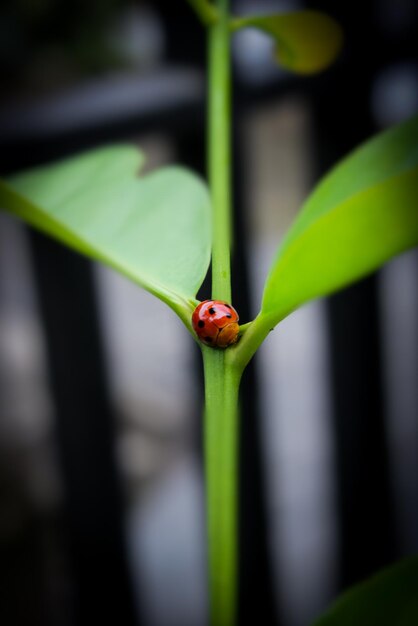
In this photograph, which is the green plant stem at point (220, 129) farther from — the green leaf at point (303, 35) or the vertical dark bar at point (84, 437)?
the vertical dark bar at point (84, 437)

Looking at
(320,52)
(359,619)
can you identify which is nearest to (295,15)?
(320,52)

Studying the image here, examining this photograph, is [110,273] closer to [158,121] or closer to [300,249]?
[158,121]

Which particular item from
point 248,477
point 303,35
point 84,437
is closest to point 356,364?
point 248,477

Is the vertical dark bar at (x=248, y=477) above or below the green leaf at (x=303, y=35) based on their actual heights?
below

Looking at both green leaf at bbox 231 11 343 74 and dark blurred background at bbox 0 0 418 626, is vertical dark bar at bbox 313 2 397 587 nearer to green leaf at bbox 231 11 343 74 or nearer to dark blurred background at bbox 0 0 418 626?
dark blurred background at bbox 0 0 418 626

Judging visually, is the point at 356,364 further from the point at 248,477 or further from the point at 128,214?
the point at 128,214

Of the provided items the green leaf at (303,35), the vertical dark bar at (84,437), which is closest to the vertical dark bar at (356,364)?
the vertical dark bar at (84,437)
